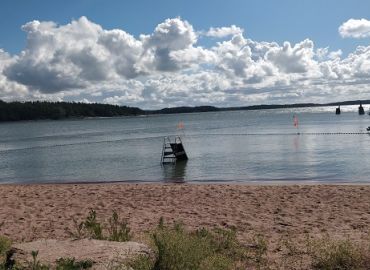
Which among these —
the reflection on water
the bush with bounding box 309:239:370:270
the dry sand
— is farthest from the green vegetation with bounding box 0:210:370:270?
the reflection on water

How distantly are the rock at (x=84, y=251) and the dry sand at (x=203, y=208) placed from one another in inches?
135

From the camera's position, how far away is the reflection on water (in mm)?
22000

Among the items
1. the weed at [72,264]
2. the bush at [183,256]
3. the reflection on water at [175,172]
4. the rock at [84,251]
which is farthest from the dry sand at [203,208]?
the reflection on water at [175,172]

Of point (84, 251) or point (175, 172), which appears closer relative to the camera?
point (84, 251)

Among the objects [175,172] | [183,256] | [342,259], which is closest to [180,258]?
[183,256]

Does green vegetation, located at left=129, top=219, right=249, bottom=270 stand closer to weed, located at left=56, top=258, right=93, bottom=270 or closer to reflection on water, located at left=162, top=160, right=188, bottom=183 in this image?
weed, located at left=56, top=258, right=93, bottom=270

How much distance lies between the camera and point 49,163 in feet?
108

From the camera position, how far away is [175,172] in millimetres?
24641

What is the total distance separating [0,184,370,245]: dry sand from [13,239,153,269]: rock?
3421 mm

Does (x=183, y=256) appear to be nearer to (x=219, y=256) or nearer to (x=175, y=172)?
(x=219, y=256)

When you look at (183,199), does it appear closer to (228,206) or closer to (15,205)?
(228,206)

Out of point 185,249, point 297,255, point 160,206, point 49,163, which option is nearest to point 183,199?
point 160,206

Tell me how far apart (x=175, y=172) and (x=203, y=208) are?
12.3 m

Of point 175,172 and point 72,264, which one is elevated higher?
point 72,264
